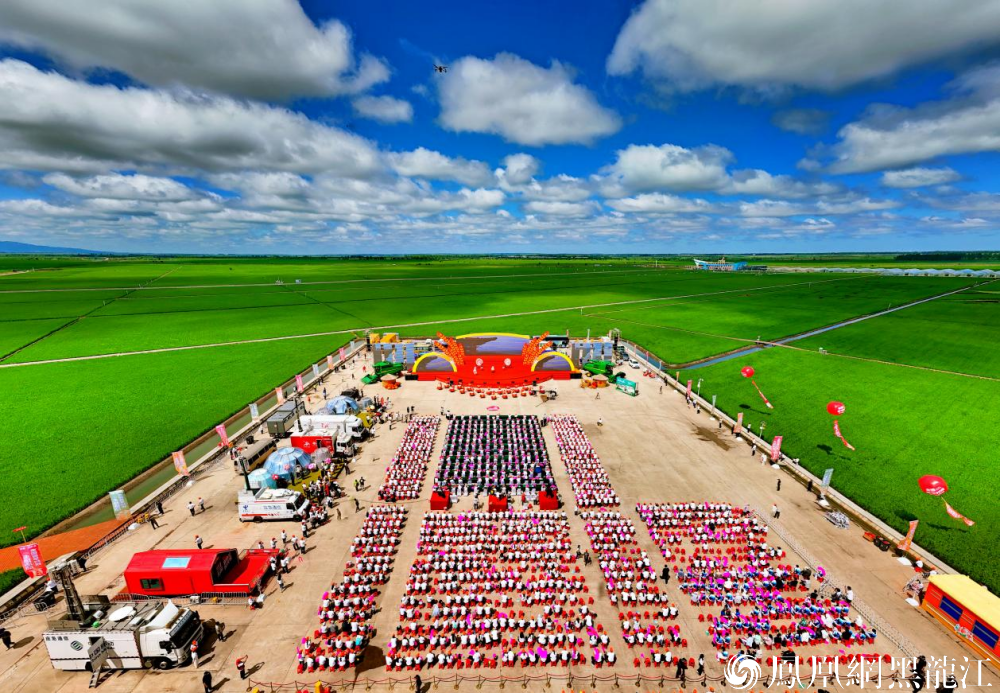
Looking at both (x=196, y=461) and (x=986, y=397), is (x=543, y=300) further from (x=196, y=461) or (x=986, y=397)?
(x=196, y=461)

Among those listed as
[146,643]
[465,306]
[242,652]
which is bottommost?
[242,652]

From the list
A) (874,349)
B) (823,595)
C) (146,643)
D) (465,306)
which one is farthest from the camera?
(465,306)

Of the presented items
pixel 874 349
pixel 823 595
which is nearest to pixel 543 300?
pixel 874 349

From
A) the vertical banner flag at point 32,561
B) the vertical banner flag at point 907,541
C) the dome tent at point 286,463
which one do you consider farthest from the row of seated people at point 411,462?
the vertical banner flag at point 907,541

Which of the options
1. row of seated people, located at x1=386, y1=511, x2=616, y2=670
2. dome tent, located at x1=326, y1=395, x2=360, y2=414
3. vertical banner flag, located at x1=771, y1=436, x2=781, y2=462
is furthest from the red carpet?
vertical banner flag, located at x1=771, y1=436, x2=781, y2=462

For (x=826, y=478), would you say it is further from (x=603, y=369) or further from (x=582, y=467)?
(x=603, y=369)

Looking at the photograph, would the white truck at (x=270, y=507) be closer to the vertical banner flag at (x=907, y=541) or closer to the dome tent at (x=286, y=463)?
the dome tent at (x=286, y=463)

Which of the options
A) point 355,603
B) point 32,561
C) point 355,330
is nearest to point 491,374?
point 355,603

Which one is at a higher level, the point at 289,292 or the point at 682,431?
the point at 289,292
